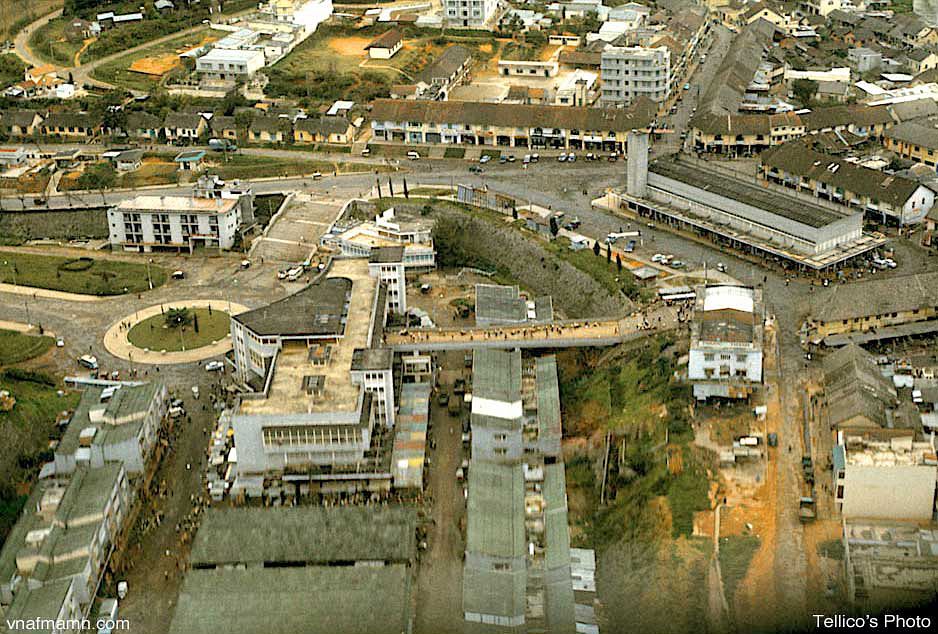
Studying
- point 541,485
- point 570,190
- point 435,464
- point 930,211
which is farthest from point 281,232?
point 930,211

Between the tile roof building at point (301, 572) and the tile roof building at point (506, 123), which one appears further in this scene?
the tile roof building at point (506, 123)

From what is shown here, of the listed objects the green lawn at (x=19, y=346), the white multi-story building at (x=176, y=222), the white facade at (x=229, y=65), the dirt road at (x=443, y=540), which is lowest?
the dirt road at (x=443, y=540)

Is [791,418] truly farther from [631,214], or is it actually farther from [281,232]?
[281,232]

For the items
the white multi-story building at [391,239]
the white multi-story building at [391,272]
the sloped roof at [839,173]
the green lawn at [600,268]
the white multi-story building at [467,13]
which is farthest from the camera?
the white multi-story building at [467,13]

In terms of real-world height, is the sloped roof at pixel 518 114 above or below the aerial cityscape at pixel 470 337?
above

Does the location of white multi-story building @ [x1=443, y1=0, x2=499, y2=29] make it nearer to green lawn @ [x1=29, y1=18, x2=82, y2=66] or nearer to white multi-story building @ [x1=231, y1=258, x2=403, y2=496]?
green lawn @ [x1=29, y1=18, x2=82, y2=66]

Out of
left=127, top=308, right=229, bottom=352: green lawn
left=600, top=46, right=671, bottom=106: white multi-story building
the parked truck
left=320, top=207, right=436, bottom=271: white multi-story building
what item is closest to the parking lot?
left=320, top=207, right=436, bottom=271: white multi-story building

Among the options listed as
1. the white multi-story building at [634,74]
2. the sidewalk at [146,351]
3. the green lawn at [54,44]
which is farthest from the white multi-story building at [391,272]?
the green lawn at [54,44]

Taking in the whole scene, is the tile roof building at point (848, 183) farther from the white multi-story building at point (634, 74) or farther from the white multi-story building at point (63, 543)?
the white multi-story building at point (63, 543)
